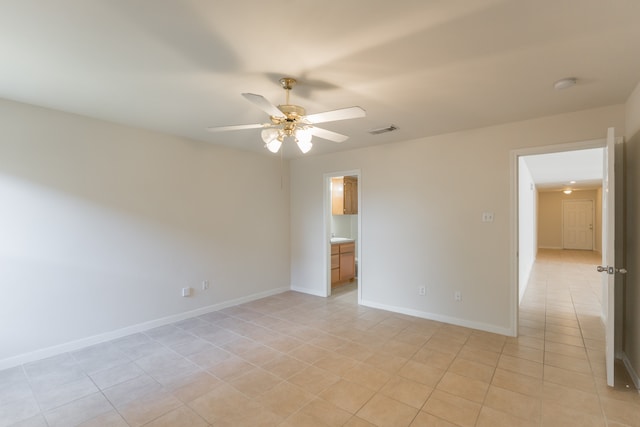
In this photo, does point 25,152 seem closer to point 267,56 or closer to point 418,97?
point 267,56

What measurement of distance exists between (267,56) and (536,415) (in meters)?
3.06

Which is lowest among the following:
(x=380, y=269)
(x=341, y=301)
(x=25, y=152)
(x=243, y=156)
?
(x=341, y=301)

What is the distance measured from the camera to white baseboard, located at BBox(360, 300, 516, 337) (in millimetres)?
3385

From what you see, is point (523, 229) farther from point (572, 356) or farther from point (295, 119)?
point (295, 119)

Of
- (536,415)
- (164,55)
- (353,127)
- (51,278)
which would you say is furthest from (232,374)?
(353,127)

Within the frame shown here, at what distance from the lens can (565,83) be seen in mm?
2281

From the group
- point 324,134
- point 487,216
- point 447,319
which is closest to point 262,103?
point 324,134

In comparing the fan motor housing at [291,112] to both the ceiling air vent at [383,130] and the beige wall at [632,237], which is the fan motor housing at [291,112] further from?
the beige wall at [632,237]

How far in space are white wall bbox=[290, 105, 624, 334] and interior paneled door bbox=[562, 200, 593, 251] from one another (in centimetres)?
1094

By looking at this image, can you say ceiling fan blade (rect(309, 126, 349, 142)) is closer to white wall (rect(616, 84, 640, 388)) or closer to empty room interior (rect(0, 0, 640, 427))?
empty room interior (rect(0, 0, 640, 427))

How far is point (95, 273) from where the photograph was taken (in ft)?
10.4

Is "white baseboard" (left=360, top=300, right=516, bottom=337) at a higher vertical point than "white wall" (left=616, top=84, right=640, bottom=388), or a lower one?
lower

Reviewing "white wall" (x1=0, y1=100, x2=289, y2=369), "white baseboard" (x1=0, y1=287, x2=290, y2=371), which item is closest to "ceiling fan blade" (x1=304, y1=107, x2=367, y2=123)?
"white wall" (x1=0, y1=100, x2=289, y2=369)

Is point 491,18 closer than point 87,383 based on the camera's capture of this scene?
Yes
